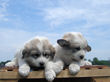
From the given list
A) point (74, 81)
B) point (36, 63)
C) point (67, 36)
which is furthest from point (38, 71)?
point (74, 81)

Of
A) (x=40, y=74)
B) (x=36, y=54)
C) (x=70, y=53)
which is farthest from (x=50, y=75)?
(x=70, y=53)

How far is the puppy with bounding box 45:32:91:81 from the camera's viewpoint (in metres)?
2.66

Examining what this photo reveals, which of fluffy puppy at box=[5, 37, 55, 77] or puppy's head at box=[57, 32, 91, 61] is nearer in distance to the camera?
fluffy puppy at box=[5, 37, 55, 77]

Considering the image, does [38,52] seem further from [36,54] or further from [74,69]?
[74,69]

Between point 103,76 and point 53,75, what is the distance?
661 millimetres

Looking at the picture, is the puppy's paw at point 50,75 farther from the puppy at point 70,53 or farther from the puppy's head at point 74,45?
the puppy's head at point 74,45

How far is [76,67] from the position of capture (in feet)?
8.77

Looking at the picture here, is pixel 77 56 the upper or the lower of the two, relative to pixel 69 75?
upper

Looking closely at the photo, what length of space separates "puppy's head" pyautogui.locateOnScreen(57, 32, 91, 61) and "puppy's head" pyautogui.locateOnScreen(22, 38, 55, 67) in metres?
0.18

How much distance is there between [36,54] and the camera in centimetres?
262

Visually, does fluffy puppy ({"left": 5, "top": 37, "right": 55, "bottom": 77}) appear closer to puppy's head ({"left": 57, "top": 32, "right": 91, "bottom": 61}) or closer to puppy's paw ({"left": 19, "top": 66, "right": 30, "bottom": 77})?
puppy's paw ({"left": 19, "top": 66, "right": 30, "bottom": 77})

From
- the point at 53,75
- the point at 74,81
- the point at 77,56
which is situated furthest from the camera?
the point at 74,81

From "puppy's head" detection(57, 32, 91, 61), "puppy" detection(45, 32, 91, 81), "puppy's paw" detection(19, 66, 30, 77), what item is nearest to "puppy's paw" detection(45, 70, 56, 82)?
"puppy" detection(45, 32, 91, 81)

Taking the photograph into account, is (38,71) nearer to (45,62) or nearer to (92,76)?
(45,62)
